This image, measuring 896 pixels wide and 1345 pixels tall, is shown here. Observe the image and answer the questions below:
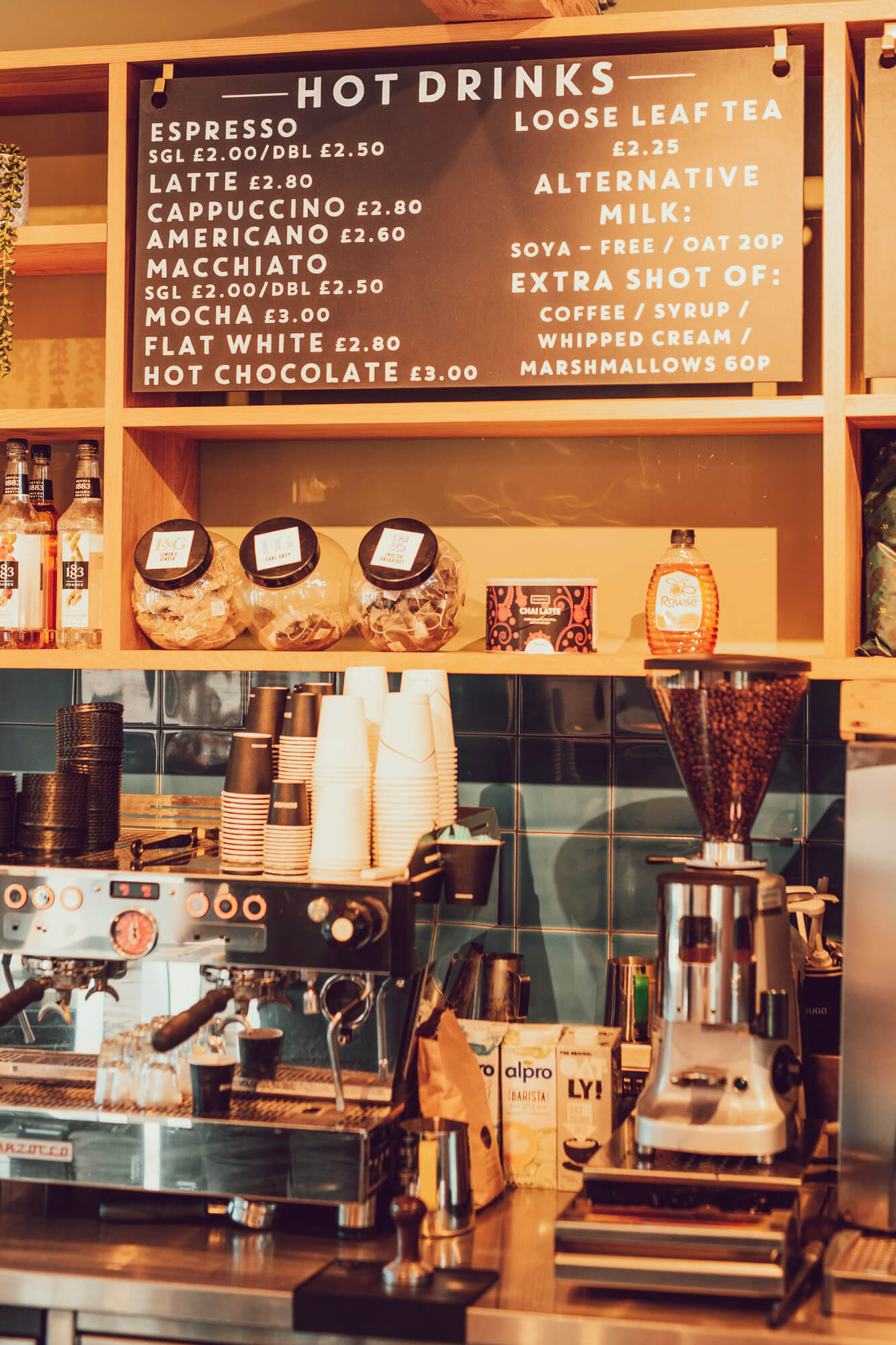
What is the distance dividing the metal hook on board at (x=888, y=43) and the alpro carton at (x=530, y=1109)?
1.39 meters

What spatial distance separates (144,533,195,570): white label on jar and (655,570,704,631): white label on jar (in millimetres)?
676

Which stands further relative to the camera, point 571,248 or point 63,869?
point 571,248

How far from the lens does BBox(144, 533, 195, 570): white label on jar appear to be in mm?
1920

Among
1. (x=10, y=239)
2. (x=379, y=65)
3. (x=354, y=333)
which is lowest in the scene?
(x=354, y=333)

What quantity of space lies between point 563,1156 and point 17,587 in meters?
1.14

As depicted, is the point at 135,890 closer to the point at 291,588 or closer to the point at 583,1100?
the point at 291,588

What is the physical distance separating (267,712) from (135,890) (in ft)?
1.00

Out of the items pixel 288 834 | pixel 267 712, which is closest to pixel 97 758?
pixel 267 712

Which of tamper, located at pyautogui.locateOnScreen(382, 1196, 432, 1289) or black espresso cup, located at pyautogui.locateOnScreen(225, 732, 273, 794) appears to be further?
black espresso cup, located at pyautogui.locateOnScreen(225, 732, 273, 794)

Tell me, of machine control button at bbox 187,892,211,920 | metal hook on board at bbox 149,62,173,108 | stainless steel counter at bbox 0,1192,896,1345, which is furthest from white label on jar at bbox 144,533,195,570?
stainless steel counter at bbox 0,1192,896,1345

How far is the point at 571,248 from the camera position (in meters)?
1.88

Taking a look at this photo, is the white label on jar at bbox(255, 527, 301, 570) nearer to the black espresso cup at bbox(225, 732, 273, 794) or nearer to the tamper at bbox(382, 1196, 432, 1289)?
the black espresso cup at bbox(225, 732, 273, 794)

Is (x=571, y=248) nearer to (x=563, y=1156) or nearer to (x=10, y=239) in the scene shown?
(x=10, y=239)

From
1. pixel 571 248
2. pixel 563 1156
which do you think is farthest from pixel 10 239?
pixel 563 1156
